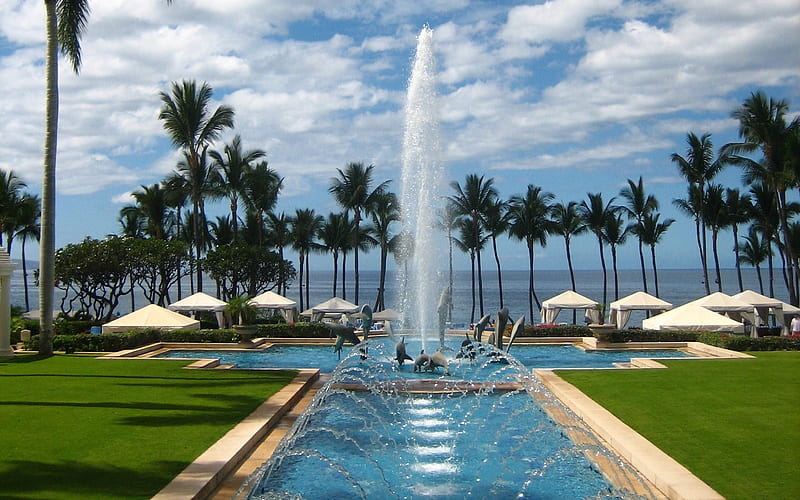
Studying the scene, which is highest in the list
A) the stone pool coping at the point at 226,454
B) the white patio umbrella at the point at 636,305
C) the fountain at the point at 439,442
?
the white patio umbrella at the point at 636,305

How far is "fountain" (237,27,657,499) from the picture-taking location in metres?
9.45

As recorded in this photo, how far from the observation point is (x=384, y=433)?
1281 centimetres

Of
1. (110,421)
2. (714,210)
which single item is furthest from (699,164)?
(110,421)

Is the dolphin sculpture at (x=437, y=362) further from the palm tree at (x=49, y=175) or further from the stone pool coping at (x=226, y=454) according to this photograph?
the palm tree at (x=49, y=175)

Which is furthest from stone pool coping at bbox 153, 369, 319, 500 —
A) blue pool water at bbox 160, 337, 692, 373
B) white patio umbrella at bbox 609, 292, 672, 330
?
white patio umbrella at bbox 609, 292, 672, 330

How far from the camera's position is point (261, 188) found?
47531 mm

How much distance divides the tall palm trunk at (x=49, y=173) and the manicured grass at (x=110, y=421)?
2.42 meters

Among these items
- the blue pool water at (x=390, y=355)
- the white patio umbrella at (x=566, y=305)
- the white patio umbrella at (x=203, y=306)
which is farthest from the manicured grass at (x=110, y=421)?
the white patio umbrella at (x=566, y=305)

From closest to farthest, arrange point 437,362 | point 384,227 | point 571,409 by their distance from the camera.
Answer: point 571,409, point 437,362, point 384,227

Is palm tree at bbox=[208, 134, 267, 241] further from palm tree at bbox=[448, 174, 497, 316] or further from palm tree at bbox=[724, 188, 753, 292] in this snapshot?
palm tree at bbox=[724, 188, 753, 292]

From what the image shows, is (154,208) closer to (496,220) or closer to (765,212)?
(496,220)

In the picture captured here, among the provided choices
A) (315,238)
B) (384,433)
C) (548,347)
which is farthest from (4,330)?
(315,238)

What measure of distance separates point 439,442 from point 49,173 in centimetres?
1494

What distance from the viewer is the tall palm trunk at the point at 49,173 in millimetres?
20562
